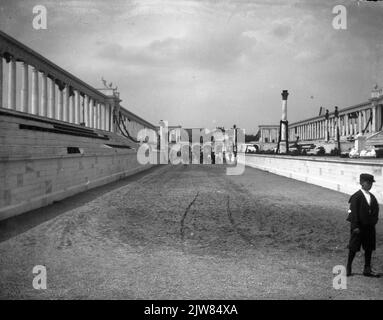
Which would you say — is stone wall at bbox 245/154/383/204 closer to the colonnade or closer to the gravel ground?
the gravel ground

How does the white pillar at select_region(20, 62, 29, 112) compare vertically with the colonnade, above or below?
below

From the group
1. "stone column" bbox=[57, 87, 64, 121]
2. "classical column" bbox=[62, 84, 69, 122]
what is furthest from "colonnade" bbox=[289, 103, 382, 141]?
"stone column" bbox=[57, 87, 64, 121]

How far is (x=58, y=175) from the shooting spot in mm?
11922

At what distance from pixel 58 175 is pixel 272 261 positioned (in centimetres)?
834

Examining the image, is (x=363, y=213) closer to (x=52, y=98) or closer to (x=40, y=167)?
(x=40, y=167)

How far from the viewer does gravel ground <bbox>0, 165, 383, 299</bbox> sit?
4.32 m

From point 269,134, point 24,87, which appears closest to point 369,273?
point 24,87

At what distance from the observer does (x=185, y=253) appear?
596 centimetres

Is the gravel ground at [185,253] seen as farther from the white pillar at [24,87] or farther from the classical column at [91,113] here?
the classical column at [91,113]

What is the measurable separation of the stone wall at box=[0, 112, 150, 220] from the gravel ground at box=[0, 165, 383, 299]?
0.96 meters

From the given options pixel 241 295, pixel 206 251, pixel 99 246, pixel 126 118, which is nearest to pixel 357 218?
pixel 241 295

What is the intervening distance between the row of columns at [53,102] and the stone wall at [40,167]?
4.88 meters
